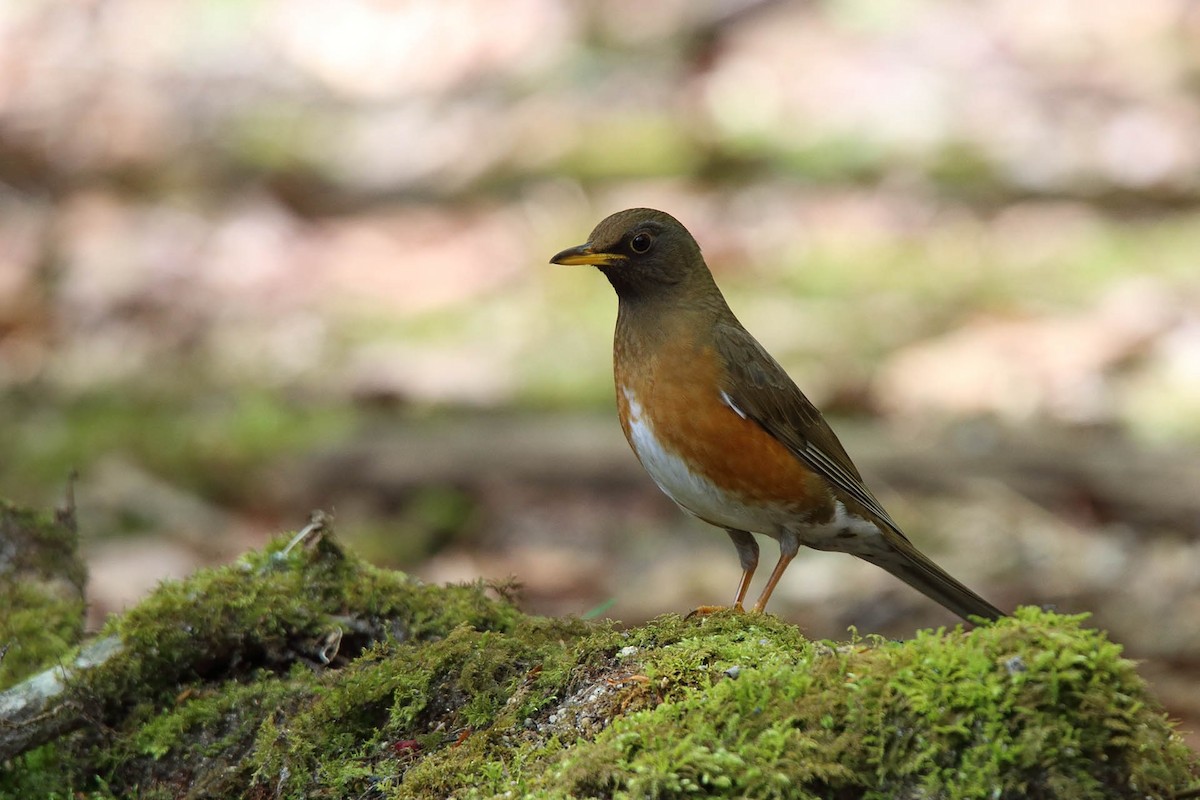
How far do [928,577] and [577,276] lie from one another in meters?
7.67

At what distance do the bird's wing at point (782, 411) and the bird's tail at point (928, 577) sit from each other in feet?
0.31

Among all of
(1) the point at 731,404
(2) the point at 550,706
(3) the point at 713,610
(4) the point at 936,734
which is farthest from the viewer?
(1) the point at 731,404

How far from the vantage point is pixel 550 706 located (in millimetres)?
3227

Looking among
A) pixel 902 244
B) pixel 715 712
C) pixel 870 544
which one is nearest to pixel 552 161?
pixel 902 244

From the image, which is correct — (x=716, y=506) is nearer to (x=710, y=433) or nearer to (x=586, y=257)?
(x=710, y=433)

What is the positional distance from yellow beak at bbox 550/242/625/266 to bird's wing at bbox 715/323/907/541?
19.5 inches

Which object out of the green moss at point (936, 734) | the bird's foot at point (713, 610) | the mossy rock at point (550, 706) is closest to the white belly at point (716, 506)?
the bird's foot at point (713, 610)

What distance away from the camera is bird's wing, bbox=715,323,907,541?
15.8 feet

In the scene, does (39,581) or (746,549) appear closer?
(39,581)

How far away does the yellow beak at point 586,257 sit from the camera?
4793mm

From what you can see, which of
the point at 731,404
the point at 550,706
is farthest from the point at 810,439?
the point at 550,706

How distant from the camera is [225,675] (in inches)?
159

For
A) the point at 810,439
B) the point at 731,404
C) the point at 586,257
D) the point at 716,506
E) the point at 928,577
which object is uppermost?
the point at 586,257

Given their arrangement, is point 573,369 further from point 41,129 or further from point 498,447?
point 41,129
